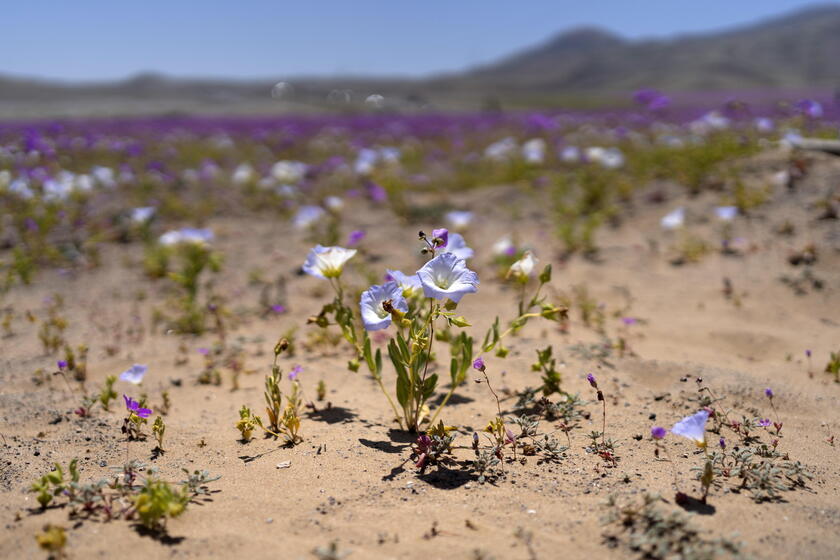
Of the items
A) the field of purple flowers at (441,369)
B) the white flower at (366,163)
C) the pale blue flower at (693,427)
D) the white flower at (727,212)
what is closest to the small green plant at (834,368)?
the field of purple flowers at (441,369)

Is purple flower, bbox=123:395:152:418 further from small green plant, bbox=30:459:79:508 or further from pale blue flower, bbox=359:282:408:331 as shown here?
pale blue flower, bbox=359:282:408:331

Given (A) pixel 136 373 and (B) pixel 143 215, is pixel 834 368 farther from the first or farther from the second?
(B) pixel 143 215

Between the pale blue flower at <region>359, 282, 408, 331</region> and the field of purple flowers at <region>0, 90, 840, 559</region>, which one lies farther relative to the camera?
the pale blue flower at <region>359, 282, 408, 331</region>

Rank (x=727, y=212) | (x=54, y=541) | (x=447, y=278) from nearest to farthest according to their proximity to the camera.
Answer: (x=54, y=541)
(x=447, y=278)
(x=727, y=212)

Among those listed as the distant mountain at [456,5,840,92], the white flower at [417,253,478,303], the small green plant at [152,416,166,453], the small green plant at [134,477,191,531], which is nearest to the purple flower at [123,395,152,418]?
the small green plant at [152,416,166,453]

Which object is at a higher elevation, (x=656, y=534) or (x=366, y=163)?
(x=366, y=163)

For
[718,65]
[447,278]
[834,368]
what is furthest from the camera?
[718,65]

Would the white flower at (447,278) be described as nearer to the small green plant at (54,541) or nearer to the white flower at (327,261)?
the white flower at (327,261)

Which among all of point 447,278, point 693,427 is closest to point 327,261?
point 447,278
